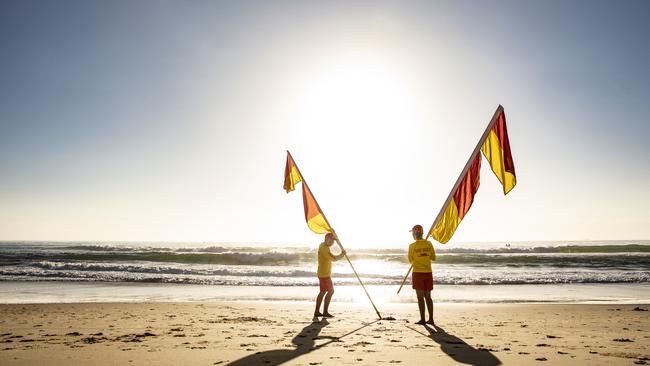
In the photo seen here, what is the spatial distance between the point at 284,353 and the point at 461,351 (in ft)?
8.41

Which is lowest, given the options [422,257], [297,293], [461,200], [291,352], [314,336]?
[297,293]

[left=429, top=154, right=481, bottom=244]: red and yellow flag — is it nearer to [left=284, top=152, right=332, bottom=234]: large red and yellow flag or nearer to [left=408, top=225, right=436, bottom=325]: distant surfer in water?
[left=408, top=225, right=436, bottom=325]: distant surfer in water

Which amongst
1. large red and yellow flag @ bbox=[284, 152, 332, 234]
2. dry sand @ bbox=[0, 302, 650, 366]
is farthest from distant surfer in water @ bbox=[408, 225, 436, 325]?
large red and yellow flag @ bbox=[284, 152, 332, 234]

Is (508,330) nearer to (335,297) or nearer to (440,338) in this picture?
(440,338)

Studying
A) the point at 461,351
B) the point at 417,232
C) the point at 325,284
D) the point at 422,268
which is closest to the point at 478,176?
the point at 417,232

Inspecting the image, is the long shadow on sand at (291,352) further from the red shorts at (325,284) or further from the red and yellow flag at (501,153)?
the red and yellow flag at (501,153)

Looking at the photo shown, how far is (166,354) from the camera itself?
19.3ft

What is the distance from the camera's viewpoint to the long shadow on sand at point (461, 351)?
542 cm

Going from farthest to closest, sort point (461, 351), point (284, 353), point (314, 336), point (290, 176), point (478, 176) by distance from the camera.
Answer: point (290, 176) < point (478, 176) < point (314, 336) < point (461, 351) < point (284, 353)

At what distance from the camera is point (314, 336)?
7141 mm

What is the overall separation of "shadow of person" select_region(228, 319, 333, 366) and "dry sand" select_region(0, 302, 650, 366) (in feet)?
0.05

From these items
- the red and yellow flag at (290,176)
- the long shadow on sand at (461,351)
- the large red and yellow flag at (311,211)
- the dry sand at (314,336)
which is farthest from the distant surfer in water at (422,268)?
the red and yellow flag at (290,176)

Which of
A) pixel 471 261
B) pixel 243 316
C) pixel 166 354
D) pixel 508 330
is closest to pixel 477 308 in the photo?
pixel 508 330

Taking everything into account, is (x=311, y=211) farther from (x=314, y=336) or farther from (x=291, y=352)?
(x=291, y=352)
